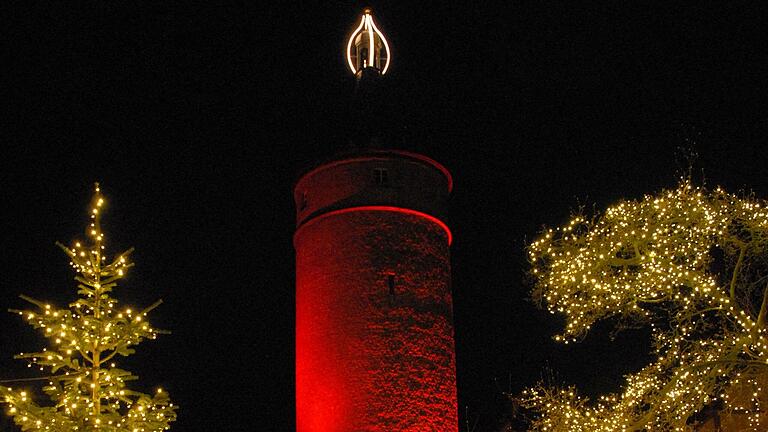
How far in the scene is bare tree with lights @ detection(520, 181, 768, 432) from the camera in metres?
14.1

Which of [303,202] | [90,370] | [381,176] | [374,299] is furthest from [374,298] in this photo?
[90,370]

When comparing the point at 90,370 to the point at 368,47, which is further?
the point at 368,47

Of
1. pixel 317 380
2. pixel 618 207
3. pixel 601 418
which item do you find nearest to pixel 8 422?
pixel 317 380

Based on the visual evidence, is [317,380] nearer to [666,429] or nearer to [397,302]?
[397,302]

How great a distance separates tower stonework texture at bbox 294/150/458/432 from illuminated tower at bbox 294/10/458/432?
2 cm

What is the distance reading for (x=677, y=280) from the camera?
14328 mm

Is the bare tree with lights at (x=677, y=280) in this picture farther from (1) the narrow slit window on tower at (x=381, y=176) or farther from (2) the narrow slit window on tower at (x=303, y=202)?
(2) the narrow slit window on tower at (x=303, y=202)

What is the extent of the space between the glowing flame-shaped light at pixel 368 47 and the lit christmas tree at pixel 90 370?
11061mm

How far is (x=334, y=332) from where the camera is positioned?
18.9 m

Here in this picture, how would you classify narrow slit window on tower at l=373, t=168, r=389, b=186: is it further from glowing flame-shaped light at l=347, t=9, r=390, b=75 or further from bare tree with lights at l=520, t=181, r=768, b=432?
bare tree with lights at l=520, t=181, r=768, b=432

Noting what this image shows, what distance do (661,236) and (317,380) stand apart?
803cm

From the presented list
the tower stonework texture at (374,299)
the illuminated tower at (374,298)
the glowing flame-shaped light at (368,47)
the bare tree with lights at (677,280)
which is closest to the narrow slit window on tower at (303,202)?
the illuminated tower at (374,298)

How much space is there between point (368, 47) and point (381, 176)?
3.96 m

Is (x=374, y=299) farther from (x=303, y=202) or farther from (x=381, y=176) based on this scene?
(x=303, y=202)
